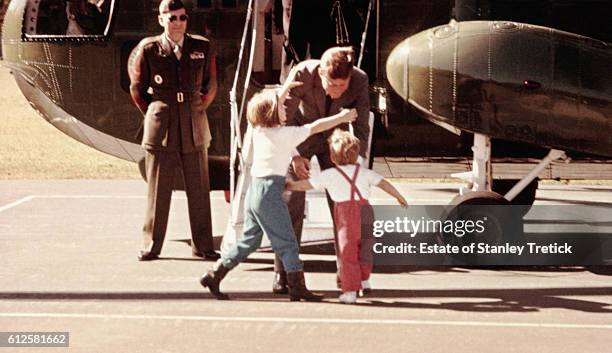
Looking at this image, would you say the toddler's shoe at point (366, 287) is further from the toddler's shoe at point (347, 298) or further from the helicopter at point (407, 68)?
the helicopter at point (407, 68)

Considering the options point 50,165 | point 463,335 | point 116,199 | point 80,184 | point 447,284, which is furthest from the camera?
point 50,165

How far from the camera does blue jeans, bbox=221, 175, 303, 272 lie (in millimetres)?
8570

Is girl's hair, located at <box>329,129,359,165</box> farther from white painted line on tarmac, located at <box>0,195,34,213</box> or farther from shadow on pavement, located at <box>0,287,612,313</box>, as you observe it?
white painted line on tarmac, located at <box>0,195,34,213</box>

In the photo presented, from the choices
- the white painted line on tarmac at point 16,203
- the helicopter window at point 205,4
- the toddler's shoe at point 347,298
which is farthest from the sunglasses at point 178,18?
the white painted line on tarmac at point 16,203

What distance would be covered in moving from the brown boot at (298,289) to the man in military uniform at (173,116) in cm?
223

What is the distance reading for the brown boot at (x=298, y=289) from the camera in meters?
8.80

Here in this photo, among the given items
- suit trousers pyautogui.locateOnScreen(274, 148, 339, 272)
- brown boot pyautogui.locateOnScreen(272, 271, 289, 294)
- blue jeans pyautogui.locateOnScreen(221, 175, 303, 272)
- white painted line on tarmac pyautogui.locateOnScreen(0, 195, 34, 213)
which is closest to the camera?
blue jeans pyautogui.locateOnScreen(221, 175, 303, 272)

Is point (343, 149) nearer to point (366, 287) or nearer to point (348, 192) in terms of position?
point (348, 192)

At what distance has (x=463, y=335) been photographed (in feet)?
26.1

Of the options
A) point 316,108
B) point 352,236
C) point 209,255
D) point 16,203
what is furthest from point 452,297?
point 16,203

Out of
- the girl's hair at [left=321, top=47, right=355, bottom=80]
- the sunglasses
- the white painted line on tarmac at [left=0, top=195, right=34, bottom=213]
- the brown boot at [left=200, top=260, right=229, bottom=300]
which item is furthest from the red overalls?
the white painted line on tarmac at [left=0, top=195, right=34, bottom=213]

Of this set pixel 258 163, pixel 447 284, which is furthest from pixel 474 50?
pixel 258 163

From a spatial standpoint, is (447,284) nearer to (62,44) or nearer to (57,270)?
(57,270)

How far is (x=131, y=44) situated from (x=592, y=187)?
8.03m
